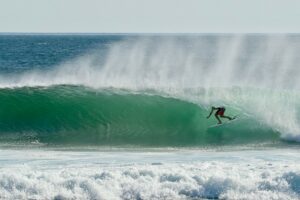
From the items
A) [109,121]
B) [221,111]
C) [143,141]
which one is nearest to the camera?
[221,111]

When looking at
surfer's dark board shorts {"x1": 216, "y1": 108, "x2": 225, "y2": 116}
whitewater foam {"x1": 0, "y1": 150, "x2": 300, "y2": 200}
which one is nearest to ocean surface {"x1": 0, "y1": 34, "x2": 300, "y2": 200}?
whitewater foam {"x1": 0, "y1": 150, "x2": 300, "y2": 200}

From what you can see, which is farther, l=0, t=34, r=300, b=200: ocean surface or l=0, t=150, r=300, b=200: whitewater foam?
l=0, t=34, r=300, b=200: ocean surface

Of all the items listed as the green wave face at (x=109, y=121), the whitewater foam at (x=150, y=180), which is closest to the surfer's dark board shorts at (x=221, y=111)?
the green wave face at (x=109, y=121)

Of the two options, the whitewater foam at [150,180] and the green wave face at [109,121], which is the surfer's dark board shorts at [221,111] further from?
the whitewater foam at [150,180]

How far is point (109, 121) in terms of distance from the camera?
76.2 feet

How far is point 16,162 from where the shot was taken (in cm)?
1745

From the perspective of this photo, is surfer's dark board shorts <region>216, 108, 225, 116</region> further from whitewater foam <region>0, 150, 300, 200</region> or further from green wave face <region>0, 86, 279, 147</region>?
whitewater foam <region>0, 150, 300, 200</region>

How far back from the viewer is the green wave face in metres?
21.6

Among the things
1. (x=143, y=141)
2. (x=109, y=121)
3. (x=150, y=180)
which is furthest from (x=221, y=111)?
(x=150, y=180)

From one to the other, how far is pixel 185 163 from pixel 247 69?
34.7 m

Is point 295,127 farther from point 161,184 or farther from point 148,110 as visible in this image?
point 161,184

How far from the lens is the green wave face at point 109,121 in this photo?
21.6m

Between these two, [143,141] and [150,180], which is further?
[143,141]

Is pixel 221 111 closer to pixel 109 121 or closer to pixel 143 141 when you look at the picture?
pixel 143 141
